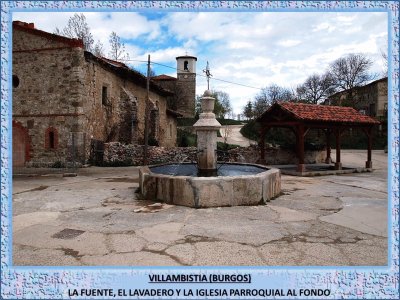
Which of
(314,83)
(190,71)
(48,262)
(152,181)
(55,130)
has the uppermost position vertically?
(190,71)

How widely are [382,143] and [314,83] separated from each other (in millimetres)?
12323

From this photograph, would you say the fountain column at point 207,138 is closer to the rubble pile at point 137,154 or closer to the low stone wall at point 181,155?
the rubble pile at point 137,154

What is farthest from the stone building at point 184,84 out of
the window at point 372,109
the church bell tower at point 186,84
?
the window at point 372,109

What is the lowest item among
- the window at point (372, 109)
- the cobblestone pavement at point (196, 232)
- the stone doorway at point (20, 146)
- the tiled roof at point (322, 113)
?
the cobblestone pavement at point (196, 232)

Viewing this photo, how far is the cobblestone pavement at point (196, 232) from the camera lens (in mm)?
3430

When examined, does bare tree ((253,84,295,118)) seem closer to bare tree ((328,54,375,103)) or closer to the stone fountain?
bare tree ((328,54,375,103))

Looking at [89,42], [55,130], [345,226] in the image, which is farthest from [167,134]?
[345,226]

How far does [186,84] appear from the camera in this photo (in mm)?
46438

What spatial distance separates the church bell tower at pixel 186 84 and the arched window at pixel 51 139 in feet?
103

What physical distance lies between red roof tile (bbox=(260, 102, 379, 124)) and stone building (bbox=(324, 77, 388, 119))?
2166 centimetres

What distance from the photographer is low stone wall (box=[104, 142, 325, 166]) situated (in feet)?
52.9

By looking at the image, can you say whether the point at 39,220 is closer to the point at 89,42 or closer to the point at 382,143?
the point at 89,42

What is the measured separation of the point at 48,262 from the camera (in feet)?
11.0

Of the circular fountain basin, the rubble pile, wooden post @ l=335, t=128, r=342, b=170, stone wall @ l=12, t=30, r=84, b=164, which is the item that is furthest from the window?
the circular fountain basin
